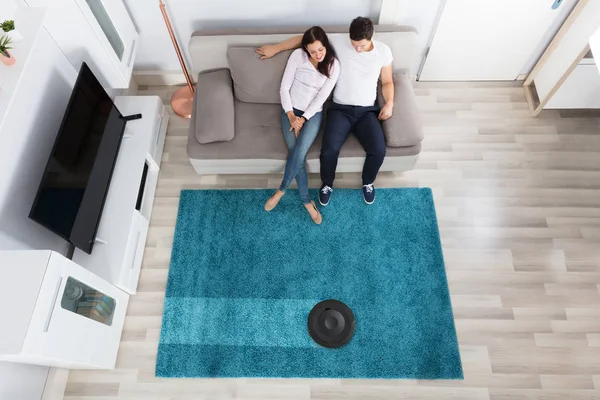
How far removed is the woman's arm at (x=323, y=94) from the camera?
2.51 metres

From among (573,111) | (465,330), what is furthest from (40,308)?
(573,111)

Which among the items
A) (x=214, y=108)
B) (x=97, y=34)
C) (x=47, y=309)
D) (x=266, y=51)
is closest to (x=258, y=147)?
(x=214, y=108)

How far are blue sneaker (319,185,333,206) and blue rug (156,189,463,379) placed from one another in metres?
0.07

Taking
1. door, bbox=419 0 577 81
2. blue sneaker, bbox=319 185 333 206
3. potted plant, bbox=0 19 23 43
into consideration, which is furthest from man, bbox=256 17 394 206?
potted plant, bbox=0 19 23 43

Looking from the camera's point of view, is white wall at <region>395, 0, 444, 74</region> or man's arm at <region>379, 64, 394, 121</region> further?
white wall at <region>395, 0, 444, 74</region>

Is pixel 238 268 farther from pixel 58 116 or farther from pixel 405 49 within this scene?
pixel 405 49

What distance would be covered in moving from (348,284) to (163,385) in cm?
130

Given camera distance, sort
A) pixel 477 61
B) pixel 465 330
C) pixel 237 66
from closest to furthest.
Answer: pixel 465 330 < pixel 237 66 < pixel 477 61

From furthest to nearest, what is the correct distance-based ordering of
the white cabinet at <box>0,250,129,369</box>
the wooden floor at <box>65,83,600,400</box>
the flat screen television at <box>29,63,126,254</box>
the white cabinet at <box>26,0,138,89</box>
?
the wooden floor at <box>65,83,600,400</box> → the white cabinet at <box>26,0,138,89</box> → the flat screen television at <box>29,63,126,254</box> → the white cabinet at <box>0,250,129,369</box>

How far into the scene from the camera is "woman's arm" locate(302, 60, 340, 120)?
251 centimetres

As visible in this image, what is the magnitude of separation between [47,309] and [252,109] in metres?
1.71

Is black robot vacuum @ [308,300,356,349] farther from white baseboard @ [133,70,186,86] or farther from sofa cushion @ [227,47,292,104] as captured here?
white baseboard @ [133,70,186,86]

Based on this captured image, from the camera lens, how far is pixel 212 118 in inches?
103

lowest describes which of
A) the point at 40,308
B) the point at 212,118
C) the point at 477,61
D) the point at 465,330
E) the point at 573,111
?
the point at 465,330
